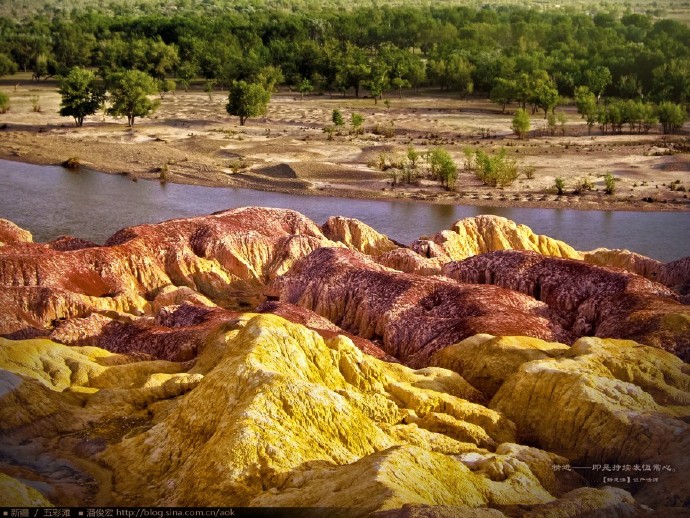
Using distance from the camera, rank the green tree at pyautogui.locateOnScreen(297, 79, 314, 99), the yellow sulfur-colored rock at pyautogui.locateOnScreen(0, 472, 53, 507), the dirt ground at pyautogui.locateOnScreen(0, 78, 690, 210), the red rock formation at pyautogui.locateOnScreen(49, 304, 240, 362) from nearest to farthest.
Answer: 1. the yellow sulfur-colored rock at pyautogui.locateOnScreen(0, 472, 53, 507)
2. the red rock formation at pyautogui.locateOnScreen(49, 304, 240, 362)
3. the dirt ground at pyautogui.locateOnScreen(0, 78, 690, 210)
4. the green tree at pyautogui.locateOnScreen(297, 79, 314, 99)

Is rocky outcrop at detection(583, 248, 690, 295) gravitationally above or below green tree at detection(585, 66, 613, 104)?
below

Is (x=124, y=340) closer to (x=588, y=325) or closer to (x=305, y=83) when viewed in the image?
(x=588, y=325)

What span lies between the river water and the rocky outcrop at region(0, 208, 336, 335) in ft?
40.7

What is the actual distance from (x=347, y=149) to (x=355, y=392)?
60210 millimetres

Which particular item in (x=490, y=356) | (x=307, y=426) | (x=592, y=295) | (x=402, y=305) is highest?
(x=307, y=426)

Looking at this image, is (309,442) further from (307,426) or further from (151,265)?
(151,265)

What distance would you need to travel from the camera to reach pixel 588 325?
31.0 m

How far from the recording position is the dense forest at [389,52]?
340ft

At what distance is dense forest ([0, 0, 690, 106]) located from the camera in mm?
103562

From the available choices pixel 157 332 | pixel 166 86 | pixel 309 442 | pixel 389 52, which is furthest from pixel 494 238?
pixel 389 52

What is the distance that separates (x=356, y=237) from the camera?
143ft

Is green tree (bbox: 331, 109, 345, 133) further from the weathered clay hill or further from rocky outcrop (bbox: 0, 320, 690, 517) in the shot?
rocky outcrop (bbox: 0, 320, 690, 517)

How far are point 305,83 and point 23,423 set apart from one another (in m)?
90.9

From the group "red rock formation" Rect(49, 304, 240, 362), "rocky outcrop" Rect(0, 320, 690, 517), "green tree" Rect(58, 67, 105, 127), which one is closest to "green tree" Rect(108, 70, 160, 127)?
"green tree" Rect(58, 67, 105, 127)
